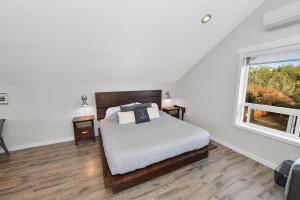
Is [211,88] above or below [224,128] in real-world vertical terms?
above

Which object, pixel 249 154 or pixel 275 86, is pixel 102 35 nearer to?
pixel 275 86

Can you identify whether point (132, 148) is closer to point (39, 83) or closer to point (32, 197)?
point (32, 197)

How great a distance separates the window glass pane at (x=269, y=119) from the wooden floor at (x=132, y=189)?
2.27 feet

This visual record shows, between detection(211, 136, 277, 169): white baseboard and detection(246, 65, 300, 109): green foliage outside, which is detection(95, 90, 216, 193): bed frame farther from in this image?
detection(246, 65, 300, 109): green foliage outside

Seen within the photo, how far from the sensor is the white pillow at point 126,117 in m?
2.87

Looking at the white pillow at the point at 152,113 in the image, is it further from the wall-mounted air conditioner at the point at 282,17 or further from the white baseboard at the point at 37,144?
the wall-mounted air conditioner at the point at 282,17

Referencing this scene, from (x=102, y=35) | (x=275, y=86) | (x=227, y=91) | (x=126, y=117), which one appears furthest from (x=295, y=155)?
(x=102, y=35)

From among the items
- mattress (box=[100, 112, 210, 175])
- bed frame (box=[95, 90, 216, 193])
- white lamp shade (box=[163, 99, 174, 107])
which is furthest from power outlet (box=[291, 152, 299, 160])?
white lamp shade (box=[163, 99, 174, 107])

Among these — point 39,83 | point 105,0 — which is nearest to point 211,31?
point 105,0

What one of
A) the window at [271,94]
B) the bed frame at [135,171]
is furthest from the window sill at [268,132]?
the bed frame at [135,171]

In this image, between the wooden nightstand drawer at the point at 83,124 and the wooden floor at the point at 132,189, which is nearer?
the wooden floor at the point at 132,189

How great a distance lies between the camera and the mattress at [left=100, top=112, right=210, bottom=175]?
1761 millimetres

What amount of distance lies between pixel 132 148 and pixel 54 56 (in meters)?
1.92

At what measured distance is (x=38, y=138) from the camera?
9.87 feet
